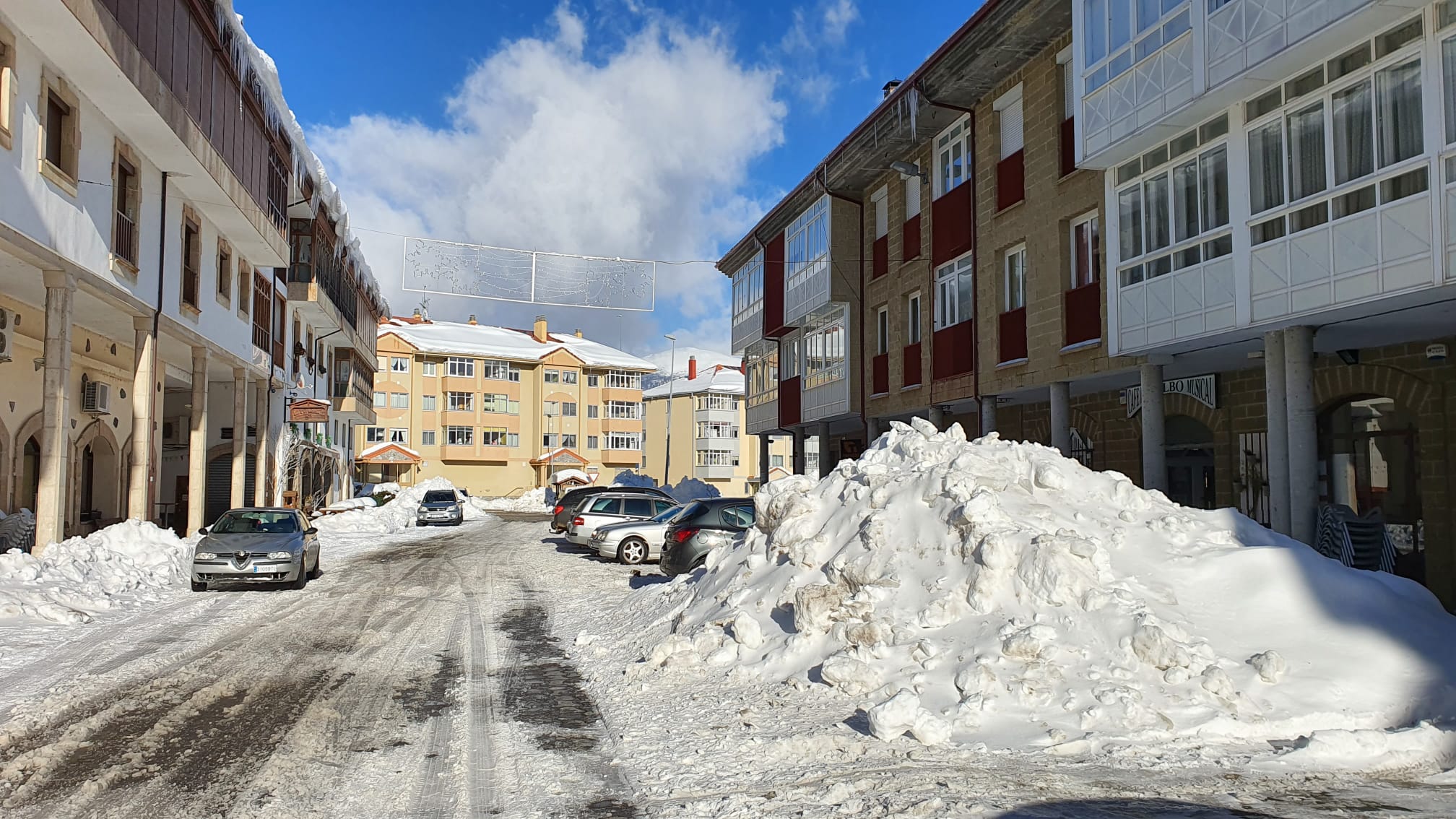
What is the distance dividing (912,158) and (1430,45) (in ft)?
46.6

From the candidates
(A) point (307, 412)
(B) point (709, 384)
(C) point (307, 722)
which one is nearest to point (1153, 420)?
(C) point (307, 722)

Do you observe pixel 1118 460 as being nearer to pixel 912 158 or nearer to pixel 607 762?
pixel 912 158

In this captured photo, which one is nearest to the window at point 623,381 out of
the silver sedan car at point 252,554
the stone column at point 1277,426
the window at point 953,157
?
the window at point 953,157

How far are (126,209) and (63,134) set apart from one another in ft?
9.07

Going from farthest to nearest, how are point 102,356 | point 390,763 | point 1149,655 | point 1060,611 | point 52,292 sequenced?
1. point 102,356
2. point 52,292
3. point 1060,611
4. point 1149,655
5. point 390,763

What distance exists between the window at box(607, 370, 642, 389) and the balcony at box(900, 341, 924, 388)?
55919 mm

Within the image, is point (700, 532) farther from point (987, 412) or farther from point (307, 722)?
point (307, 722)

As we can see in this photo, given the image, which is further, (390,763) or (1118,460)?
(1118,460)

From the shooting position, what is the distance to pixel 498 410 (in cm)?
7275

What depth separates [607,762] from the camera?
6.15m

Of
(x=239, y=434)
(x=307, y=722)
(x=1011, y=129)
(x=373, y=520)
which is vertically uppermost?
(x=1011, y=129)

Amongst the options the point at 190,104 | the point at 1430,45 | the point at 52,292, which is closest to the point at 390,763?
the point at 1430,45

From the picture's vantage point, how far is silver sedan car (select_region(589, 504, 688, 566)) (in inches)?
808

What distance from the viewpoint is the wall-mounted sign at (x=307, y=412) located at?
33.0m
